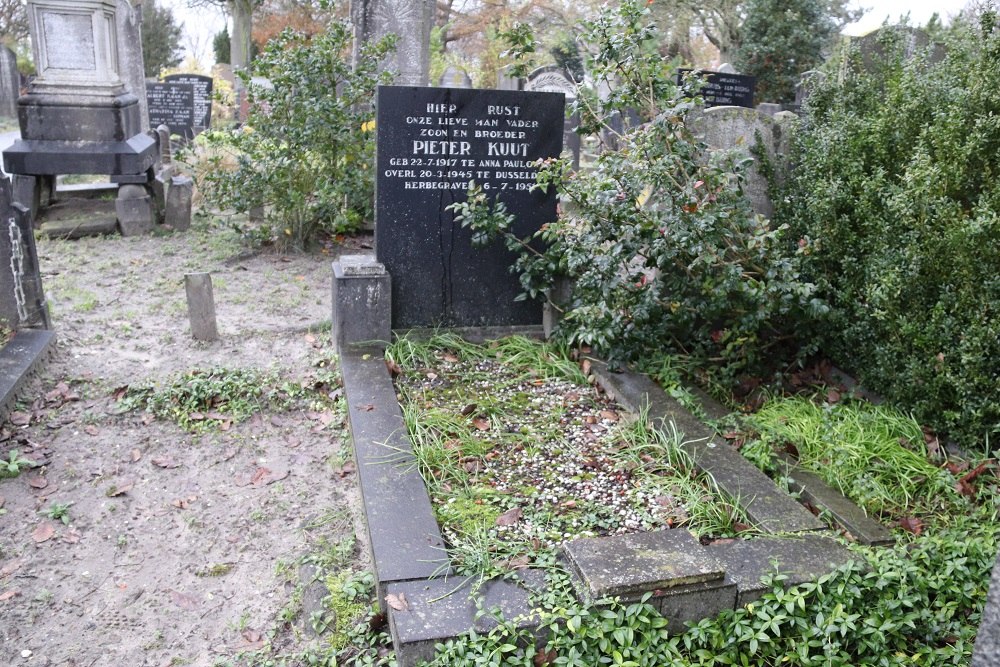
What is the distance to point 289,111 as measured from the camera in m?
7.97

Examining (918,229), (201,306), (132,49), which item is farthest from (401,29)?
(918,229)

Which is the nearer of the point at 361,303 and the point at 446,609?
the point at 446,609

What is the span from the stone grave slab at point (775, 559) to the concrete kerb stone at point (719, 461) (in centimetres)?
13

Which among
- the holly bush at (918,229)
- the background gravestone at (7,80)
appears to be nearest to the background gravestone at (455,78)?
the holly bush at (918,229)

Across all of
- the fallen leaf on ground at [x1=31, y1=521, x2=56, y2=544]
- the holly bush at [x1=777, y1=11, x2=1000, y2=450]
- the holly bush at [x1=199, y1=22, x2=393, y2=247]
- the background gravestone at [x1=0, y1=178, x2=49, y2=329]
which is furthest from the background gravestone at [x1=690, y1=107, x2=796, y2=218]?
the background gravestone at [x1=0, y1=178, x2=49, y2=329]

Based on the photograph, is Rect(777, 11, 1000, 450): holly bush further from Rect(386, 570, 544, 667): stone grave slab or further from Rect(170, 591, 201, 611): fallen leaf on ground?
Rect(170, 591, 201, 611): fallen leaf on ground

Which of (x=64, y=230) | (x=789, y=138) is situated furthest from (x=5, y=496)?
(x=64, y=230)

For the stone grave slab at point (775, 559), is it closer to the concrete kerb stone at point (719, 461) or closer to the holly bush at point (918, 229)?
the concrete kerb stone at point (719, 461)

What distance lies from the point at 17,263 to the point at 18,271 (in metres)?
0.06

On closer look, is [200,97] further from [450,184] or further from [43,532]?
[43,532]

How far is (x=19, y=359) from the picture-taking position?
5.14 meters

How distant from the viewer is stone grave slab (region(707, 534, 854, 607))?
2.97 meters

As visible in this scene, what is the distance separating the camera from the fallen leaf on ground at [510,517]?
345 cm

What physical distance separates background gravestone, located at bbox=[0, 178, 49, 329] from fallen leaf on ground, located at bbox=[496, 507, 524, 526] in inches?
151
